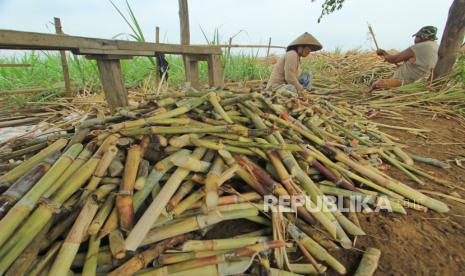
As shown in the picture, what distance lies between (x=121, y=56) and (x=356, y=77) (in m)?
4.90

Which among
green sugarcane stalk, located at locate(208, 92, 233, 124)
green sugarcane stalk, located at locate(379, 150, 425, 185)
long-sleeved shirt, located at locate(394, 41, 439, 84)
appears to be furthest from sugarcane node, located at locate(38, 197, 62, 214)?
long-sleeved shirt, located at locate(394, 41, 439, 84)

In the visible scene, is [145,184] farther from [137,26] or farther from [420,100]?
[420,100]

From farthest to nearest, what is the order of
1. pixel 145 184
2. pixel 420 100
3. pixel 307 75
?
1. pixel 307 75
2. pixel 420 100
3. pixel 145 184

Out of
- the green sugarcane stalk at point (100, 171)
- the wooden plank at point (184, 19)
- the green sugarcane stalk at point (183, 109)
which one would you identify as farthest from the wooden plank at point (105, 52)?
the wooden plank at point (184, 19)

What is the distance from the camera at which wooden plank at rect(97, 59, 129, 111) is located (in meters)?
2.19

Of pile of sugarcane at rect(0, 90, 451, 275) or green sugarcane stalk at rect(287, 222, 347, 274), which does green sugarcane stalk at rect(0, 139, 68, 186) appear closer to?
pile of sugarcane at rect(0, 90, 451, 275)

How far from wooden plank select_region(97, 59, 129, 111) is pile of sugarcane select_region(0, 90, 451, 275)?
27.4 inches

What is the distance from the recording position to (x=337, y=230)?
1266 millimetres

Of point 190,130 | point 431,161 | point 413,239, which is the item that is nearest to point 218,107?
point 190,130

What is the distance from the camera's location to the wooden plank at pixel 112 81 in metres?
2.19

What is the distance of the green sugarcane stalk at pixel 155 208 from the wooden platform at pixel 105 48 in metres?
1.20

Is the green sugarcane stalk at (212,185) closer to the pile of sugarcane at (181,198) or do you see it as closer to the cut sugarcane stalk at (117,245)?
the pile of sugarcane at (181,198)

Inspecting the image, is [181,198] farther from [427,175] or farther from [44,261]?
[427,175]

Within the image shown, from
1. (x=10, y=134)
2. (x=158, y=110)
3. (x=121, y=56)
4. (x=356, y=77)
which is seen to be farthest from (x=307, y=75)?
(x=10, y=134)
